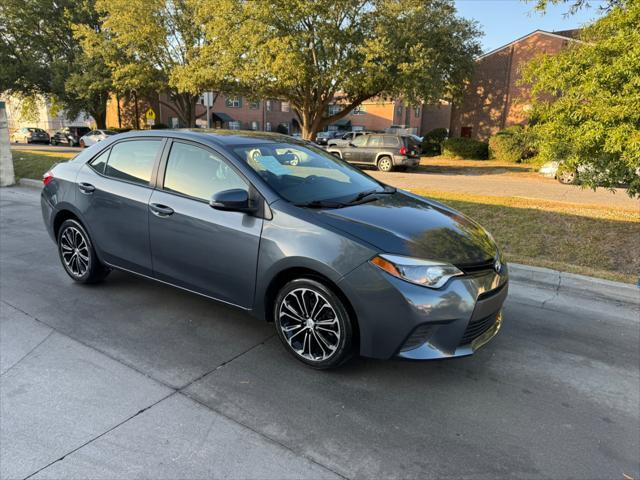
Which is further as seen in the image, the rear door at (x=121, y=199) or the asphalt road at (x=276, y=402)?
the rear door at (x=121, y=199)

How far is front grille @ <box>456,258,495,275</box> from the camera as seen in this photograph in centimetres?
302

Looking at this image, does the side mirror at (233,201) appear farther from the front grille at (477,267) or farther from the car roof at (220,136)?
the front grille at (477,267)

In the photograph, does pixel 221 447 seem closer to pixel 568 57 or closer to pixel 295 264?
pixel 295 264

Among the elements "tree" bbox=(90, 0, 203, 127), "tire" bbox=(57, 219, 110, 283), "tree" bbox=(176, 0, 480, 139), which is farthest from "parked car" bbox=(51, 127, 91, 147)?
"tire" bbox=(57, 219, 110, 283)

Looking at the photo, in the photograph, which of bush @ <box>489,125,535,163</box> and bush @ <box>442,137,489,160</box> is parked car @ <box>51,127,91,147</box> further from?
bush @ <box>489,125,535,163</box>

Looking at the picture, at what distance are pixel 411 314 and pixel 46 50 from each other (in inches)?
1601

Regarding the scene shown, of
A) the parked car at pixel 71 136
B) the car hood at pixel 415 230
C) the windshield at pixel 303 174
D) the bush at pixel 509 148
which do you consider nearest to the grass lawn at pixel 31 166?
the windshield at pixel 303 174

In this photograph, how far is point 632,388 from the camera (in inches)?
129

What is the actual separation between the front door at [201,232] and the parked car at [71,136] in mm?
39294

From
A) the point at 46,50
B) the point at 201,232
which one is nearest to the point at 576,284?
the point at 201,232

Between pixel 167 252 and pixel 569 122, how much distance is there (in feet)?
18.0

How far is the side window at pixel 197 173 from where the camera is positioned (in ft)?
11.7

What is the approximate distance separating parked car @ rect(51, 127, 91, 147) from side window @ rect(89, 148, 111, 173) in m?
38.1

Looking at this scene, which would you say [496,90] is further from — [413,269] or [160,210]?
[413,269]
